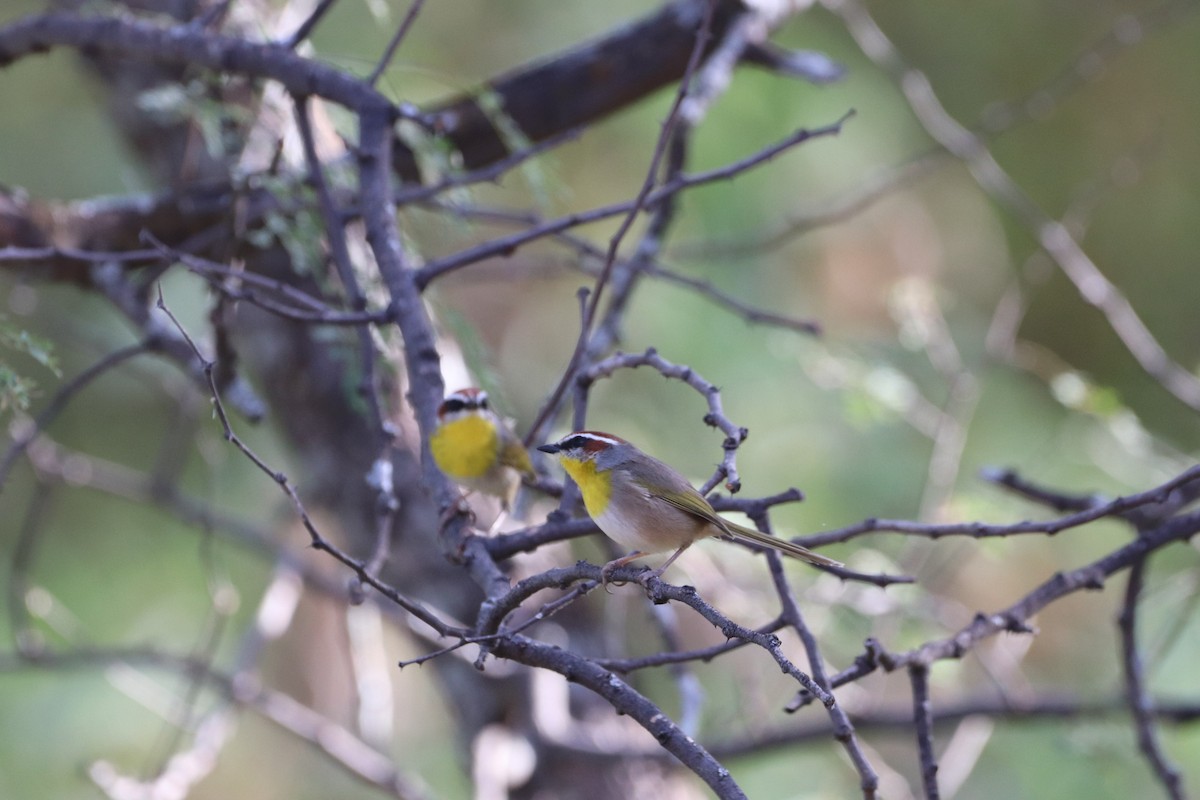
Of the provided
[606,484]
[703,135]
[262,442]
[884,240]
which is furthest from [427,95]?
[606,484]

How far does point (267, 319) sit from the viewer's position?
4613mm

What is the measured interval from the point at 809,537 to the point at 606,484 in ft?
1.66

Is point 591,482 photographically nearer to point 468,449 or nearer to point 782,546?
point 782,546

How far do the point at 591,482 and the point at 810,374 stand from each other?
2.49 meters

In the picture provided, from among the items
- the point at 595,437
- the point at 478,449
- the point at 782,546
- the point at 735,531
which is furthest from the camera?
the point at 478,449

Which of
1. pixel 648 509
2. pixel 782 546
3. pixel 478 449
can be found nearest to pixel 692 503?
pixel 648 509

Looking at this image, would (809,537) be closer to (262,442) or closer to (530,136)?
(530,136)

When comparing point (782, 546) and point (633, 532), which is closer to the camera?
point (782, 546)

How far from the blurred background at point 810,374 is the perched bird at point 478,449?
859 millimetres

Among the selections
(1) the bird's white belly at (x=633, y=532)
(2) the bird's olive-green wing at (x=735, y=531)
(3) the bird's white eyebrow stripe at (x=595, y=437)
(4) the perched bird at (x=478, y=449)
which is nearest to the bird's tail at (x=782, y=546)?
(2) the bird's olive-green wing at (x=735, y=531)

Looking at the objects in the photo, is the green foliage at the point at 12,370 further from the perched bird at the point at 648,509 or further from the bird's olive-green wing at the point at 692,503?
the bird's olive-green wing at the point at 692,503

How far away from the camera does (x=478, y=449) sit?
400cm

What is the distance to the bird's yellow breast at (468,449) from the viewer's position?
13.1 feet

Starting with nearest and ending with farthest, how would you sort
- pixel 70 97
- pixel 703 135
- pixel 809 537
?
pixel 809 537 < pixel 703 135 < pixel 70 97
